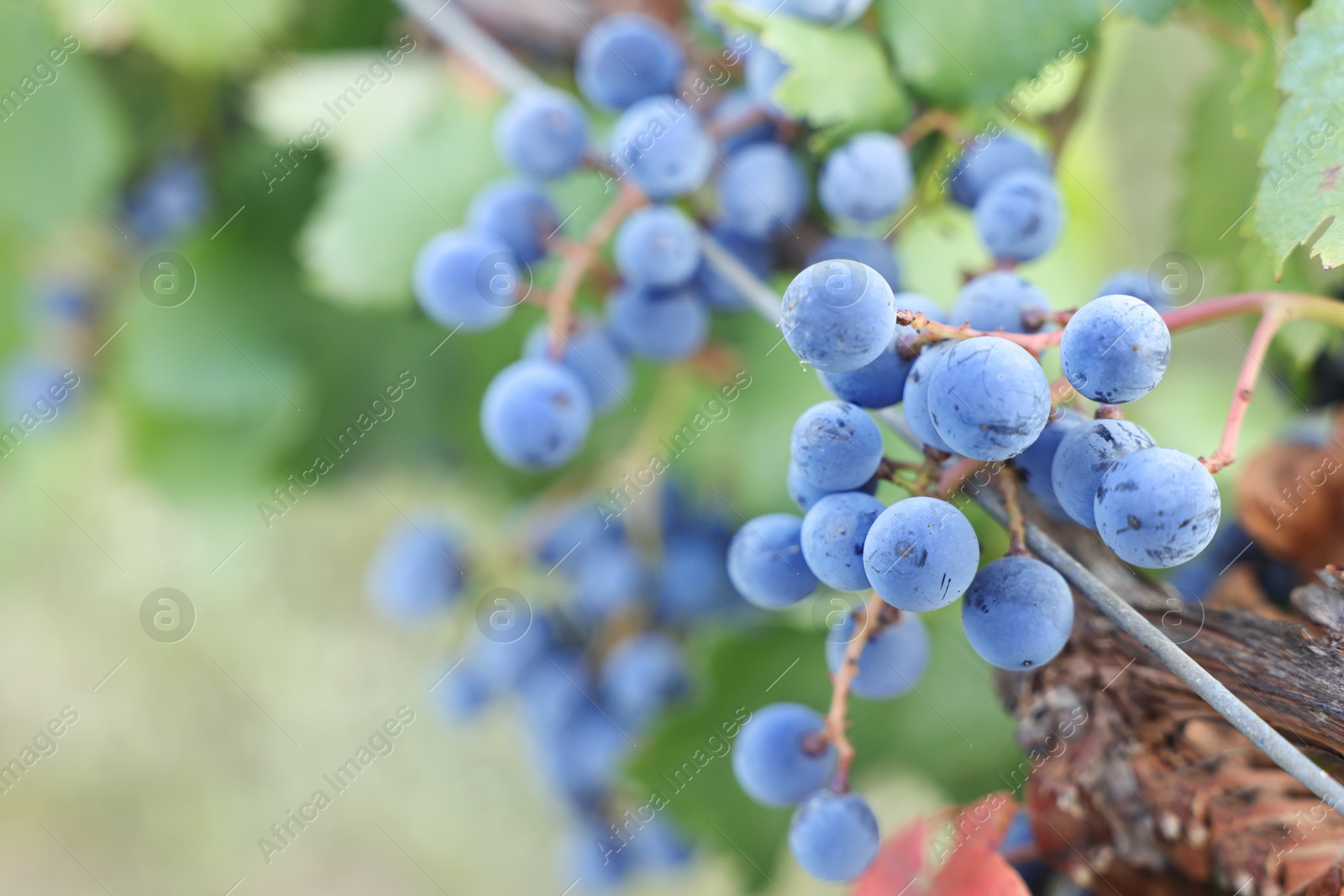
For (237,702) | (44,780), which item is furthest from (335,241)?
(44,780)

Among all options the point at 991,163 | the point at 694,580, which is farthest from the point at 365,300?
the point at 991,163

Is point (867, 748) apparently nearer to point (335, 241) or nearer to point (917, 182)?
point (917, 182)

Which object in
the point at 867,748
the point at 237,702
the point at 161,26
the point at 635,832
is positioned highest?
the point at 161,26

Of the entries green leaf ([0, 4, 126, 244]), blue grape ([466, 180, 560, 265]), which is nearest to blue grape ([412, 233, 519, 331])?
blue grape ([466, 180, 560, 265])

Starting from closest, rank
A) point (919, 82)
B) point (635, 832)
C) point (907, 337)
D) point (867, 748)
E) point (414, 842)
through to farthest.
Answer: point (907, 337)
point (919, 82)
point (867, 748)
point (635, 832)
point (414, 842)

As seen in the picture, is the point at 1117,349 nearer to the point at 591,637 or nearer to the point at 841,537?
the point at 841,537

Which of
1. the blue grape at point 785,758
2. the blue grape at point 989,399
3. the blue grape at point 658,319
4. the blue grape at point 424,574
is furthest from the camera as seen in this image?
the blue grape at point 424,574

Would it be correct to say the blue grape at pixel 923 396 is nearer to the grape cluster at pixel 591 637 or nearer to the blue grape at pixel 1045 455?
the blue grape at pixel 1045 455

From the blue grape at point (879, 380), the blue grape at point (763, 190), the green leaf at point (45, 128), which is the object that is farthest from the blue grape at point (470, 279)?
the green leaf at point (45, 128)
